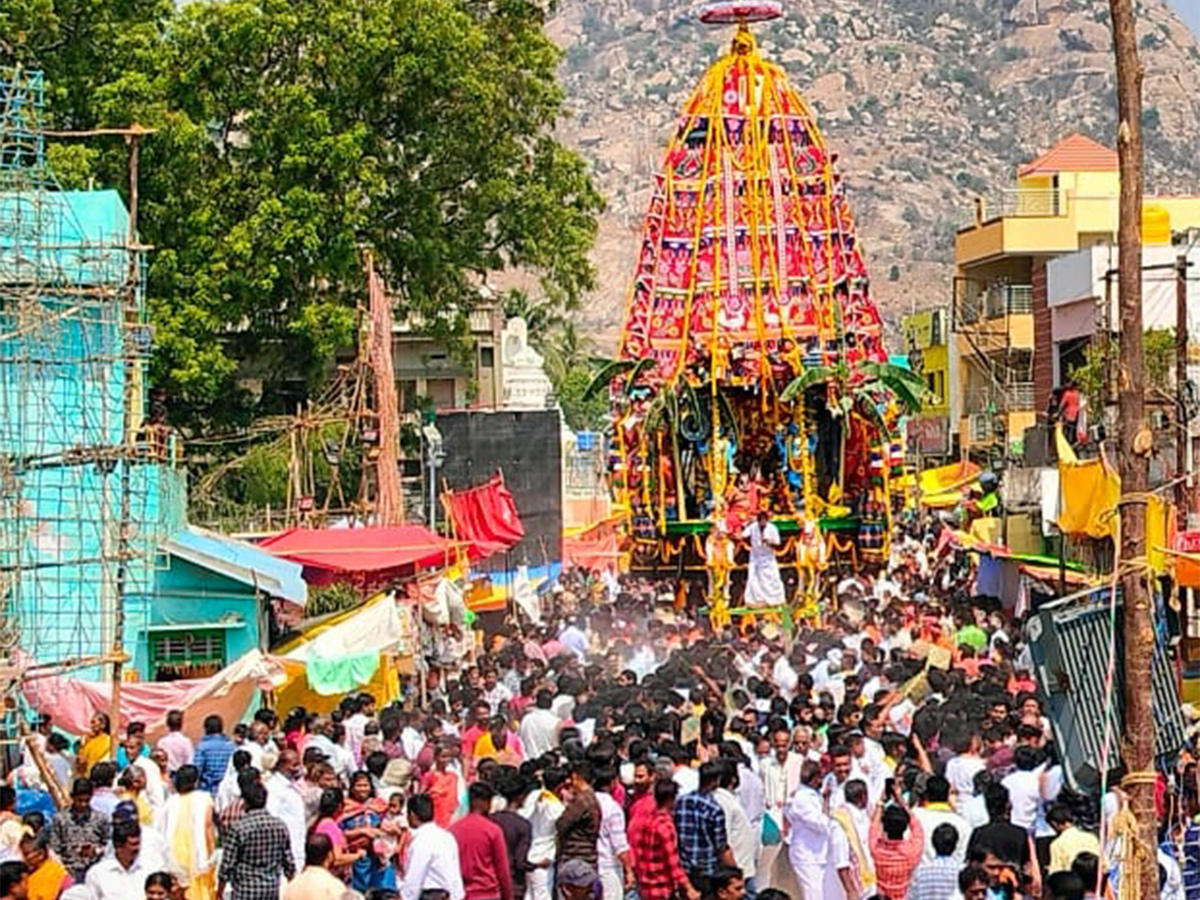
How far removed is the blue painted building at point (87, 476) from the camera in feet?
52.0

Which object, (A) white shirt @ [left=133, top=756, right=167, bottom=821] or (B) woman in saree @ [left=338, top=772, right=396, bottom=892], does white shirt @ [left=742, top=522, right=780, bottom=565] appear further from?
(B) woman in saree @ [left=338, top=772, right=396, bottom=892]

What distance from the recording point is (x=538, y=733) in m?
15.1

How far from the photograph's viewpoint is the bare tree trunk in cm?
883

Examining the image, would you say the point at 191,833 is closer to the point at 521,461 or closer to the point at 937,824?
the point at 937,824

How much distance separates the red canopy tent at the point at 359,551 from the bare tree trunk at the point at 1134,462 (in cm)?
1463

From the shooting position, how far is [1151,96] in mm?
141625

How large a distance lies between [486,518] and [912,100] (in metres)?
113

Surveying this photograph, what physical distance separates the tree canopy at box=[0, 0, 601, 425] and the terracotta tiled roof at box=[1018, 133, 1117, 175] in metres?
20.8

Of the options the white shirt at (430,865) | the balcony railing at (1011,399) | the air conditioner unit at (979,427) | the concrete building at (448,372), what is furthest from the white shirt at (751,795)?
the air conditioner unit at (979,427)

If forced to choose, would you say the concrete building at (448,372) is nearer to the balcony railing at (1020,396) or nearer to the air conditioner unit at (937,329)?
the balcony railing at (1020,396)

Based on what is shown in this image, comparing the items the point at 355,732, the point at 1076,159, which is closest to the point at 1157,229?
the point at 1076,159

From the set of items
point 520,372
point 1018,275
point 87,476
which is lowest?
point 87,476

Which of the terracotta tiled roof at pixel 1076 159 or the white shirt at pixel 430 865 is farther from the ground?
the terracotta tiled roof at pixel 1076 159

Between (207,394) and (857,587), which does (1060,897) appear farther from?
(207,394)
